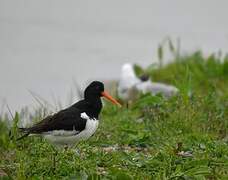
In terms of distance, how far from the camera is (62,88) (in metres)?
12.8

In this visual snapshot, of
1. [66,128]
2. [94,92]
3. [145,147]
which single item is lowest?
[145,147]

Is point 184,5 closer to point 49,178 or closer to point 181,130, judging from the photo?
point 181,130

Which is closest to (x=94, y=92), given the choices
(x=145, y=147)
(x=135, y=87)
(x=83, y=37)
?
(x=145, y=147)

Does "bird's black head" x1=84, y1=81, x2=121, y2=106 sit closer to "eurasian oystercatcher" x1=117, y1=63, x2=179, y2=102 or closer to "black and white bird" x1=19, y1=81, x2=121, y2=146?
"black and white bird" x1=19, y1=81, x2=121, y2=146

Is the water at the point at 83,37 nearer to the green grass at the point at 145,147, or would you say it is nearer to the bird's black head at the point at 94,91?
the green grass at the point at 145,147

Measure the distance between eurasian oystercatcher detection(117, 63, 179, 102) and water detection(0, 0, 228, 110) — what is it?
47.4 inches

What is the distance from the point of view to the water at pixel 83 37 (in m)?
13.4

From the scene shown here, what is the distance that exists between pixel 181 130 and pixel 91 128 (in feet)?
3.91

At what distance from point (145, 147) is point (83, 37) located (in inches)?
335

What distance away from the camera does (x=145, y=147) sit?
7312 mm

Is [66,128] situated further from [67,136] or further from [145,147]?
[145,147]

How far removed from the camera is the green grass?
603 centimetres

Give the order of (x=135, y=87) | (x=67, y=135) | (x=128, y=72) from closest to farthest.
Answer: (x=67, y=135) → (x=135, y=87) → (x=128, y=72)

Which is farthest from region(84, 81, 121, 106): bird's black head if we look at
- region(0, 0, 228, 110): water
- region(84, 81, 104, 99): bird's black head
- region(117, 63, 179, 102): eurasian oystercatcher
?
region(0, 0, 228, 110): water
